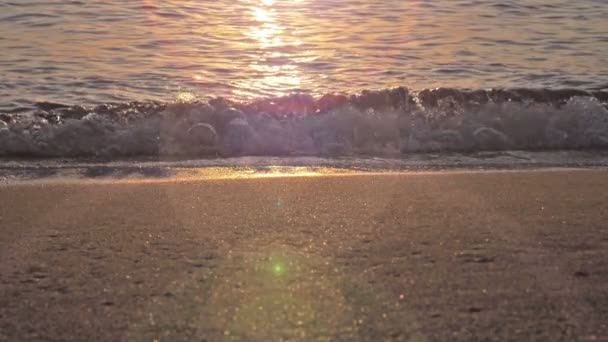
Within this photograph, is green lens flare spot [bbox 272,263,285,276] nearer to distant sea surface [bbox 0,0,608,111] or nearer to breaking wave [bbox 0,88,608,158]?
breaking wave [bbox 0,88,608,158]

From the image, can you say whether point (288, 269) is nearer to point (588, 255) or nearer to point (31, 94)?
point (588, 255)

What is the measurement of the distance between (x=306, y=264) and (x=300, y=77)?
18.0 ft

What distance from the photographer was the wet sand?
234cm

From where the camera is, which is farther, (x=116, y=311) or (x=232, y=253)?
(x=232, y=253)

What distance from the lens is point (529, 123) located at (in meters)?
6.81

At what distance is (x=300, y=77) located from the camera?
26.9 ft

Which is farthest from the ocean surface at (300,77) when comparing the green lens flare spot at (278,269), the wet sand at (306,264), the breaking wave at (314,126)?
the green lens flare spot at (278,269)

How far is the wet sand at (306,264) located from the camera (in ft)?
7.67

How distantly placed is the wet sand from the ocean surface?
2020mm

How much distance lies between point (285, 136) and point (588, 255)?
3.65m

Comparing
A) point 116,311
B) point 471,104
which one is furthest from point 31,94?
point 116,311

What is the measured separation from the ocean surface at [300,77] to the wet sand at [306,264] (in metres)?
2.02

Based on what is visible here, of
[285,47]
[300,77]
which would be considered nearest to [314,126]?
[300,77]

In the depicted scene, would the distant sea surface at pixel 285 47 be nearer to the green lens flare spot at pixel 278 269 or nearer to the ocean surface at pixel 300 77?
the ocean surface at pixel 300 77
